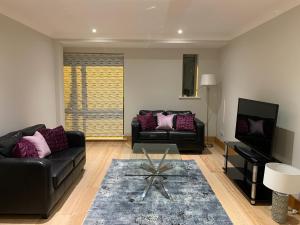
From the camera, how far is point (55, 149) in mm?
3848

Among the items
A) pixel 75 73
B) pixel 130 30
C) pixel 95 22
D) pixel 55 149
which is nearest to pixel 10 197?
pixel 55 149

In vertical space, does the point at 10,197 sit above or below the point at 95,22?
below

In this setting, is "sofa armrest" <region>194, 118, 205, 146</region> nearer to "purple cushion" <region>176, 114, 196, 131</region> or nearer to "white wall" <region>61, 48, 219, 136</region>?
"purple cushion" <region>176, 114, 196, 131</region>

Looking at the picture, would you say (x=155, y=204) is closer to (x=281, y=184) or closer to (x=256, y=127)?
(x=281, y=184)

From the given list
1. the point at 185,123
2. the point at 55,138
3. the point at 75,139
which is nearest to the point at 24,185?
the point at 55,138

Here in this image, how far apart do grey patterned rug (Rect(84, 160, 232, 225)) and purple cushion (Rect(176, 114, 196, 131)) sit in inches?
62.7

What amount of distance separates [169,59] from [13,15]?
3592 mm

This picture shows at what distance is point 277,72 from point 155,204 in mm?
2503

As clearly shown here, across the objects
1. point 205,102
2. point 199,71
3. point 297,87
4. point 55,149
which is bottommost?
point 55,149

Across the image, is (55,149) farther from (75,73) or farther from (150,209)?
(75,73)

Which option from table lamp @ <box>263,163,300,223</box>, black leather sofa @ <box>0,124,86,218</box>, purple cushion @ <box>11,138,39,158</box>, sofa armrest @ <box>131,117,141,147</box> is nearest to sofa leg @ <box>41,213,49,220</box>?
black leather sofa @ <box>0,124,86,218</box>

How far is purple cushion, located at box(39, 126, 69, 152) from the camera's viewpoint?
377cm

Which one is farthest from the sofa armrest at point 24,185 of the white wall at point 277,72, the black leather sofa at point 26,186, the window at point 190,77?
the window at point 190,77

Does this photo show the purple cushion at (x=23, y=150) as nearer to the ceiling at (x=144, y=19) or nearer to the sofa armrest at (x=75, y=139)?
the sofa armrest at (x=75, y=139)
